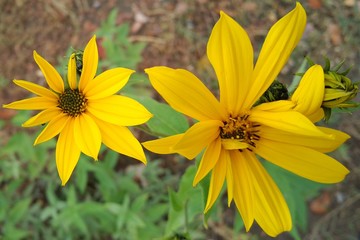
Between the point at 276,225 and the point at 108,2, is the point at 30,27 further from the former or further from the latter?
the point at 276,225

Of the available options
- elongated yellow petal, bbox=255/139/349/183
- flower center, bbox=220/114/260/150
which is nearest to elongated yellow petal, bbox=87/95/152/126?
flower center, bbox=220/114/260/150

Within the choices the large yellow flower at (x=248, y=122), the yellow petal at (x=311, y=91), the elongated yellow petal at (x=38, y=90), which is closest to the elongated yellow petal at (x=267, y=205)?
the large yellow flower at (x=248, y=122)

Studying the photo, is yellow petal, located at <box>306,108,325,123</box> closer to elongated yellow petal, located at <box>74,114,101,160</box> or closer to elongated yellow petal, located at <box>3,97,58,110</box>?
elongated yellow petal, located at <box>74,114,101,160</box>

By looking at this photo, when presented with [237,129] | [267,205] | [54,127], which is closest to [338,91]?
[237,129]

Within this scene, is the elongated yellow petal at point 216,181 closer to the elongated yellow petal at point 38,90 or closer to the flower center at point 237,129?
the flower center at point 237,129

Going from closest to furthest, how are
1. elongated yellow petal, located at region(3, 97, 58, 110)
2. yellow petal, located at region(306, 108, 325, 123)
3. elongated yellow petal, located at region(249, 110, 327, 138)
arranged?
elongated yellow petal, located at region(249, 110, 327, 138)
yellow petal, located at region(306, 108, 325, 123)
elongated yellow petal, located at region(3, 97, 58, 110)

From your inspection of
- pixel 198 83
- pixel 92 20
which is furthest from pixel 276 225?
pixel 92 20
